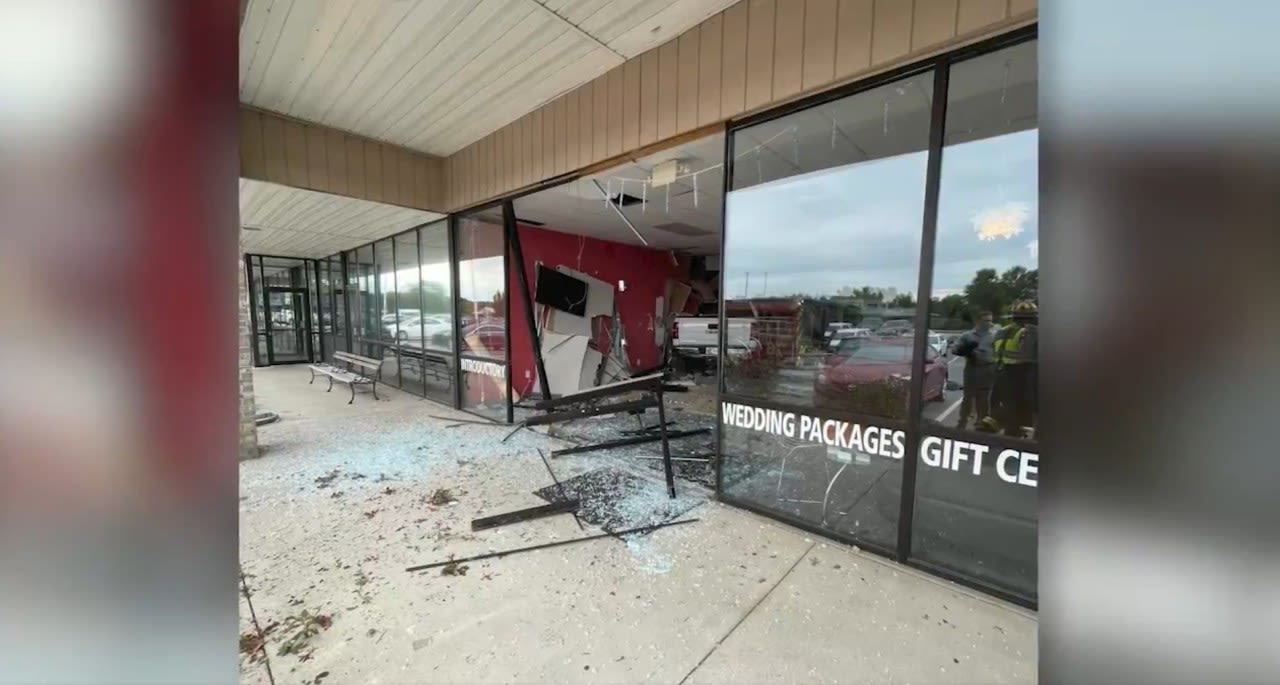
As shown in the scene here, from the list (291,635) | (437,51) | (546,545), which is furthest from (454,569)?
(437,51)

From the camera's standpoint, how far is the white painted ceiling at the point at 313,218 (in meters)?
4.68

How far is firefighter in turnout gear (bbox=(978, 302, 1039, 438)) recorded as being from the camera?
1.95 m

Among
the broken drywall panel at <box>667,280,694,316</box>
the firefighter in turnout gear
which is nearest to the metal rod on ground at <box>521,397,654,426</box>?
the firefighter in turnout gear

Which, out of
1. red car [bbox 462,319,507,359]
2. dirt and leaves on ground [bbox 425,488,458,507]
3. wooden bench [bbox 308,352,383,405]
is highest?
red car [bbox 462,319,507,359]

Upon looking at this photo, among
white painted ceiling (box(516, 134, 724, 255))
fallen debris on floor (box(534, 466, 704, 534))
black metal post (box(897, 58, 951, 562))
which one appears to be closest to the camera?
black metal post (box(897, 58, 951, 562))

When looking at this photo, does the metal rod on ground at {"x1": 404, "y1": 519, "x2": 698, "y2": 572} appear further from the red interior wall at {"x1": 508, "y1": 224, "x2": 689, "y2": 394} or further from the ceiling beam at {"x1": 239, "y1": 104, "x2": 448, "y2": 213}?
the ceiling beam at {"x1": 239, "y1": 104, "x2": 448, "y2": 213}

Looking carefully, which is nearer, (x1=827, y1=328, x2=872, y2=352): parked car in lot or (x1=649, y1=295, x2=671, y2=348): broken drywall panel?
(x1=827, y1=328, x2=872, y2=352): parked car in lot

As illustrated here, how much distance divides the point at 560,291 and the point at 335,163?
301 centimetres

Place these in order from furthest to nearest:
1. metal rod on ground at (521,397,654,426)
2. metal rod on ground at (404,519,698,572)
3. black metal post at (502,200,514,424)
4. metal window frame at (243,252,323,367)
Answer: metal window frame at (243,252,323,367) → black metal post at (502,200,514,424) → metal rod on ground at (521,397,654,426) → metal rod on ground at (404,519,698,572)

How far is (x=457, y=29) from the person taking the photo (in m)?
2.79

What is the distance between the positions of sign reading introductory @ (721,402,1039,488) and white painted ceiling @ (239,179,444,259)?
14.8 feet
